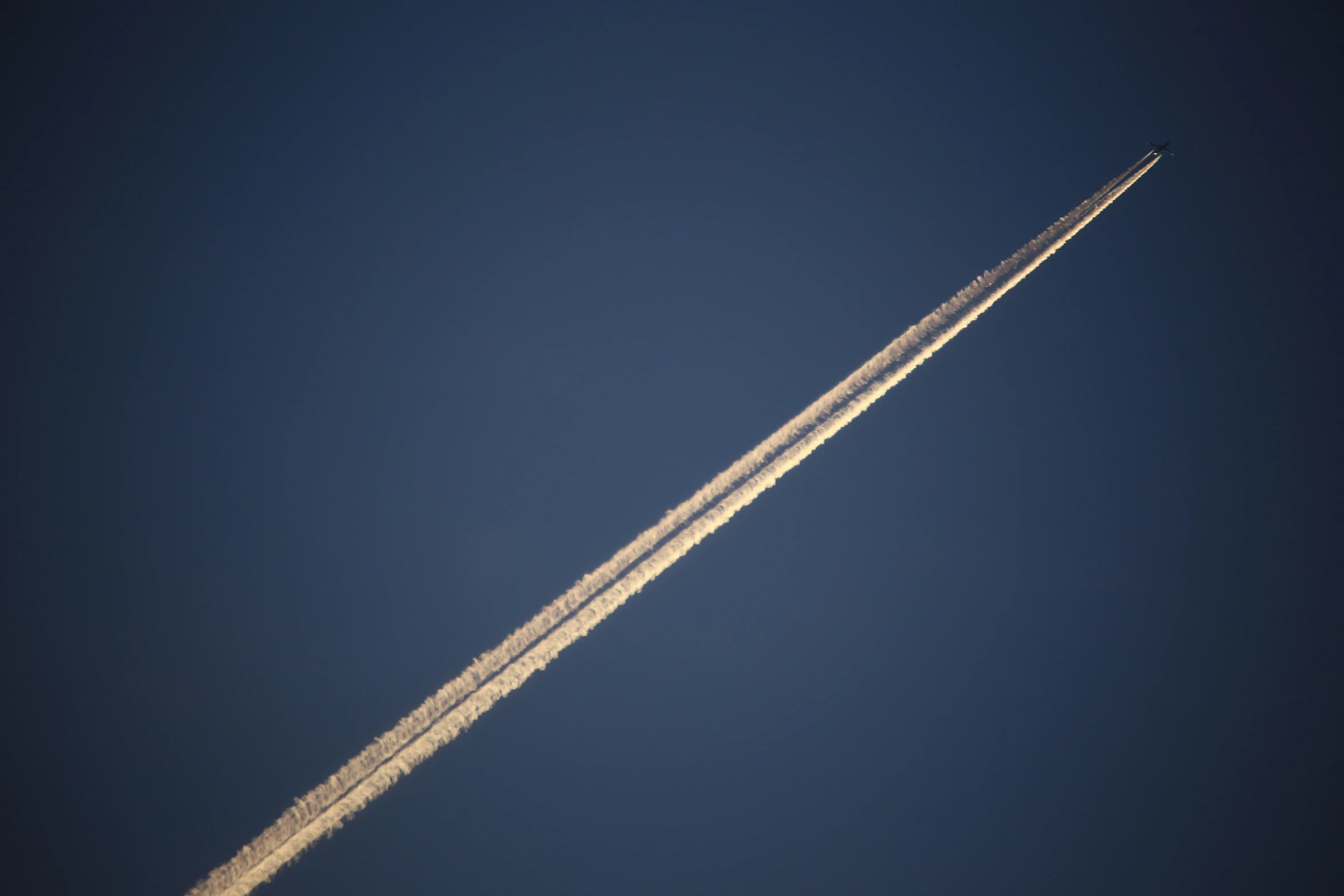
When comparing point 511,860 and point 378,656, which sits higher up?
point 378,656

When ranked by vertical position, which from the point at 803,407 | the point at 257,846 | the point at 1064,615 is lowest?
the point at 1064,615

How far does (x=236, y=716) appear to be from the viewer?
5145mm

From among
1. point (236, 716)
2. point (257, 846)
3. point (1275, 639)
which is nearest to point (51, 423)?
point (236, 716)

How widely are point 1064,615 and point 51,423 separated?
10.3 m

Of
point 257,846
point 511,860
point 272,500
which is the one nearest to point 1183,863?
point 511,860

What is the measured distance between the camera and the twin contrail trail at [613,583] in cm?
511

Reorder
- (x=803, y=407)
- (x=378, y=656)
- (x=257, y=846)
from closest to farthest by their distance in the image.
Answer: (x=257, y=846) < (x=378, y=656) < (x=803, y=407)

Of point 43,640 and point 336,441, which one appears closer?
point 43,640

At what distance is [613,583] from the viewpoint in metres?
5.71

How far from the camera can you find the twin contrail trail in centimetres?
511

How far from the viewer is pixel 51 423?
526 centimetres

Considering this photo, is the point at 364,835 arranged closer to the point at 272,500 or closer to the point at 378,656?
the point at 378,656

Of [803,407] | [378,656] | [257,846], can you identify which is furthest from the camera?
[803,407]

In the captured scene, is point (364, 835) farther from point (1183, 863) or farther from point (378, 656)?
point (1183, 863)
